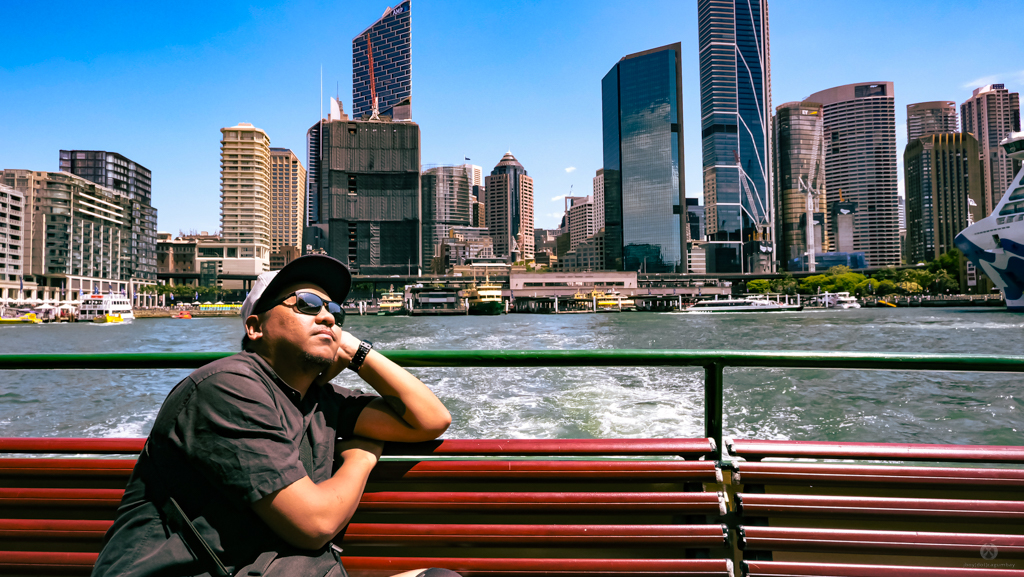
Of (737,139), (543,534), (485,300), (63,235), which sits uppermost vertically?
(737,139)

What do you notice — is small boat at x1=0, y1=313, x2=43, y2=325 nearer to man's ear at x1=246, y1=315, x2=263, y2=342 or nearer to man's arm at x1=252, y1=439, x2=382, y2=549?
man's ear at x1=246, y1=315, x2=263, y2=342

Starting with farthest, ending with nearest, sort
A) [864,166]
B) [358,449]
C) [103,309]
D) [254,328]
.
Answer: [864,166], [103,309], [358,449], [254,328]

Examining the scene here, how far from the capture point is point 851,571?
1740mm

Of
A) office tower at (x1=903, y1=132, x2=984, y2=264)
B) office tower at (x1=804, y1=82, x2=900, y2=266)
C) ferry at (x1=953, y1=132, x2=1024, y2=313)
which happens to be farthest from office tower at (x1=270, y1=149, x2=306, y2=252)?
office tower at (x1=903, y1=132, x2=984, y2=264)

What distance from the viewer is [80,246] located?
95062 millimetres

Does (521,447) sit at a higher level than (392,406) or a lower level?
lower

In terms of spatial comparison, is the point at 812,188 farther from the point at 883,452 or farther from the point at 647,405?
the point at 883,452

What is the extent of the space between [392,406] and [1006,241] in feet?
207

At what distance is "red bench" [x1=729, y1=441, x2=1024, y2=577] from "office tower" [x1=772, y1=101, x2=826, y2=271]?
190 m

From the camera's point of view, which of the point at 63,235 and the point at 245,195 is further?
the point at 245,195

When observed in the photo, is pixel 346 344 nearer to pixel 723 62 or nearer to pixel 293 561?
pixel 293 561

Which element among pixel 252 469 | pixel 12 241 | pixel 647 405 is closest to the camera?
pixel 252 469

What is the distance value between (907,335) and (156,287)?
5250 inches

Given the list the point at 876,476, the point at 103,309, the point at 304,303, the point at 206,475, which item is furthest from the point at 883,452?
the point at 103,309
